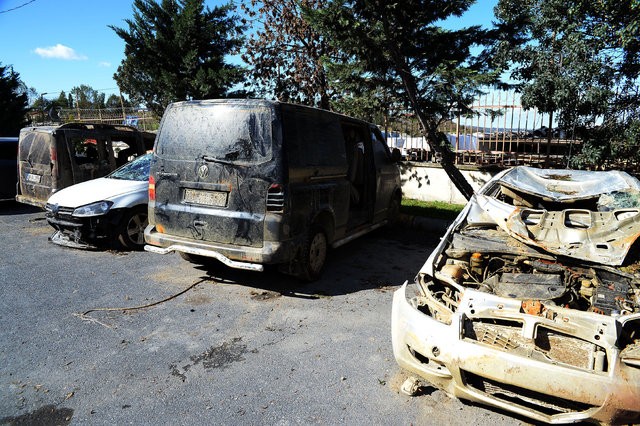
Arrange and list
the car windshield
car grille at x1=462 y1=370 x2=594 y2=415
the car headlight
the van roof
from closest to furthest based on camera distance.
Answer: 1. car grille at x1=462 y1=370 x2=594 y2=415
2. the car headlight
3. the car windshield
4. the van roof

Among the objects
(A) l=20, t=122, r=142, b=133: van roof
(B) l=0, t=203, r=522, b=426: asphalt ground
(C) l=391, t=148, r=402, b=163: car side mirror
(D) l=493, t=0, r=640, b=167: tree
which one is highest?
(D) l=493, t=0, r=640, b=167: tree

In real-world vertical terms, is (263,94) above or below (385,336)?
above

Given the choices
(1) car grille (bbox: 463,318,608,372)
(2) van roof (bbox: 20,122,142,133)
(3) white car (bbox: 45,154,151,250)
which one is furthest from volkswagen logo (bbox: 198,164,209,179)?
(2) van roof (bbox: 20,122,142,133)

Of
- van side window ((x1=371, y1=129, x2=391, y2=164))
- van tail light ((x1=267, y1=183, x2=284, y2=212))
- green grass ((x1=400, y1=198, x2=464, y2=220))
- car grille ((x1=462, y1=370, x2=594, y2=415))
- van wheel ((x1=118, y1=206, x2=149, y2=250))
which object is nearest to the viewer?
car grille ((x1=462, y1=370, x2=594, y2=415))

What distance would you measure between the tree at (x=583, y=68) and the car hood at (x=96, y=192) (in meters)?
7.26

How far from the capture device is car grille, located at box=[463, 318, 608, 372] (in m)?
2.40

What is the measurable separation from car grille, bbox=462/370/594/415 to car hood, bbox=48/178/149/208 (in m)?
5.60

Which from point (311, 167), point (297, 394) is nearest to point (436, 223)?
point (311, 167)

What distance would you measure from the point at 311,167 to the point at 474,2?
6.12 metres

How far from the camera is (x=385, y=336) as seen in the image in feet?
12.9

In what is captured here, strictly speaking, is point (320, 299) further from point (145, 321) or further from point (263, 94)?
point (263, 94)

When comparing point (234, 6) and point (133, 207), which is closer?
point (133, 207)

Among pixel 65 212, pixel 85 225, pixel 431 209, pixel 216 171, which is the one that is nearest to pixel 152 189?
pixel 216 171

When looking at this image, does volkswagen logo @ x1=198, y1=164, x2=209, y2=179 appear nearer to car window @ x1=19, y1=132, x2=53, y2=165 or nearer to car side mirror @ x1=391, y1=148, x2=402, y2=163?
car side mirror @ x1=391, y1=148, x2=402, y2=163
